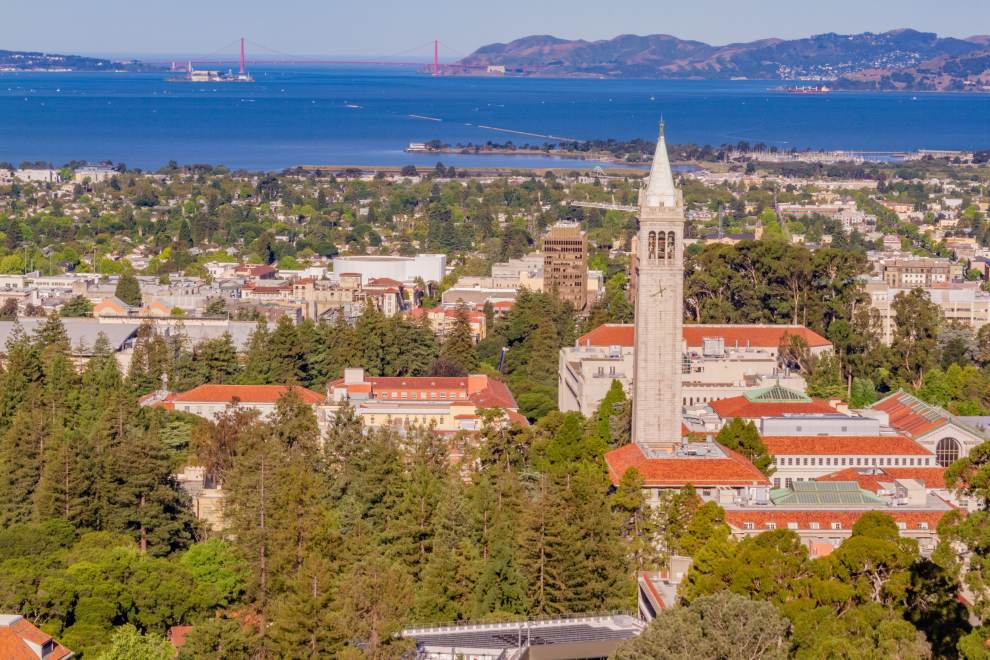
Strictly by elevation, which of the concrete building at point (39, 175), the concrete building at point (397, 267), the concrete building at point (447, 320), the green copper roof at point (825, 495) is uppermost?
the green copper roof at point (825, 495)

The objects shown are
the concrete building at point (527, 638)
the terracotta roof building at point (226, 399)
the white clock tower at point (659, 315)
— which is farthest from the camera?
the terracotta roof building at point (226, 399)

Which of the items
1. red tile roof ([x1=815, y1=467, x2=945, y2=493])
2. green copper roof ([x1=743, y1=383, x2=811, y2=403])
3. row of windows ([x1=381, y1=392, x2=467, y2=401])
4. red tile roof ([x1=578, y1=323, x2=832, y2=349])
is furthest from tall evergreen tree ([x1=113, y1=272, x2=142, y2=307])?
red tile roof ([x1=815, y1=467, x2=945, y2=493])

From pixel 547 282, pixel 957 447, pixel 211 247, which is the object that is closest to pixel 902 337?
pixel 957 447

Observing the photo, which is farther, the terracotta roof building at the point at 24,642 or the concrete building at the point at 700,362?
the concrete building at the point at 700,362

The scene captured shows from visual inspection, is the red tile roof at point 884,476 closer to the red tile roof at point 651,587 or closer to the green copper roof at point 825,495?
the green copper roof at point 825,495

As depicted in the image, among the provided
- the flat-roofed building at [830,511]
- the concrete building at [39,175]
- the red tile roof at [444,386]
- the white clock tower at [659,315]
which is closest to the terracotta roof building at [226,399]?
the red tile roof at [444,386]

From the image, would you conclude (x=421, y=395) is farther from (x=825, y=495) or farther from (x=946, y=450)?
(x=825, y=495)
